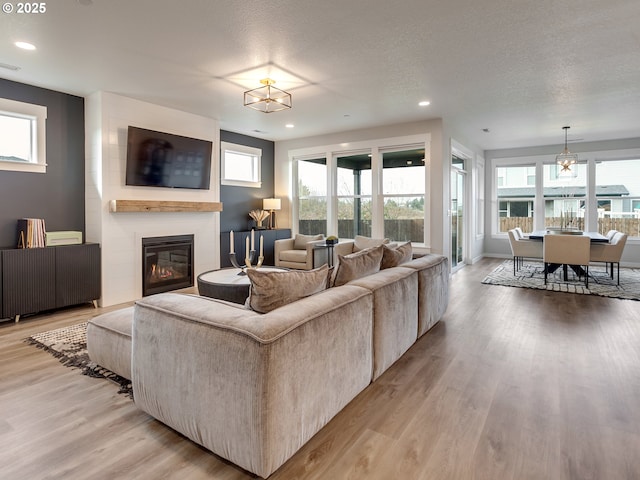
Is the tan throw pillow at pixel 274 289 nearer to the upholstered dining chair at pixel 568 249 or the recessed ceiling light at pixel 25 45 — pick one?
the recessed ceiling light at pixel 25 45

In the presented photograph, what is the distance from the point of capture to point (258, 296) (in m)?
1.84

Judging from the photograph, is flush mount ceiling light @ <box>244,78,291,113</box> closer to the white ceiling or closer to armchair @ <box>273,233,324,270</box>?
the white ceiling

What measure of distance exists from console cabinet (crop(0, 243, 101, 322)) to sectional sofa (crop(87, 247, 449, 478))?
2769mm

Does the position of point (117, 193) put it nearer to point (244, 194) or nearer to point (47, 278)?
point (47, 278)

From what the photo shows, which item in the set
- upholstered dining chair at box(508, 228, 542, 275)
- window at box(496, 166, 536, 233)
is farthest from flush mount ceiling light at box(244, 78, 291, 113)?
window at box(496, 166, 536, 233)

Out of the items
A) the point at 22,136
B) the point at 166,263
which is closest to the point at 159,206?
the point at 166,263

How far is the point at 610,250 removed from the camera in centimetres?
553

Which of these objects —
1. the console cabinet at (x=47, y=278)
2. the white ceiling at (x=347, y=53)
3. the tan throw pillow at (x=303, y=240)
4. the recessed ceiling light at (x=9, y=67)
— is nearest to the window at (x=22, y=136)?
the white ceiling at (x=347, y=53)

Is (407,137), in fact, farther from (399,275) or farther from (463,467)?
(463,467)

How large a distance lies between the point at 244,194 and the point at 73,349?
4561 mm

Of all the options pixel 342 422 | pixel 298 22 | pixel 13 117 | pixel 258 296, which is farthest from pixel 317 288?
pixel 13 117

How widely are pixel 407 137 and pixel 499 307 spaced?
10.4 ft

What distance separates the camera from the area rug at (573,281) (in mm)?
5211

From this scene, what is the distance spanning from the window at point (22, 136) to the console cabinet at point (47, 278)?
1.08 m
